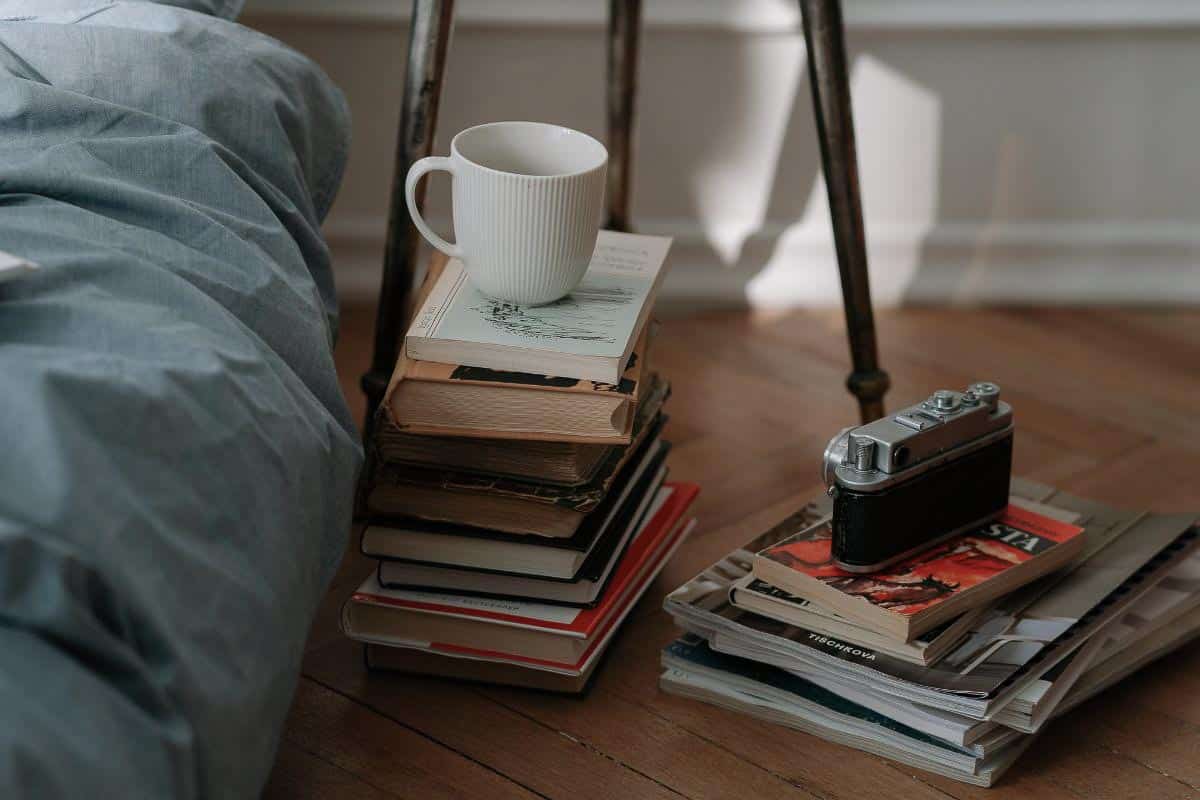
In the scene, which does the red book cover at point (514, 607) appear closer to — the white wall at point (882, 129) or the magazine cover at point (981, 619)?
the magazine cover at point (981, 619)

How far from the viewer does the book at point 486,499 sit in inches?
33.6

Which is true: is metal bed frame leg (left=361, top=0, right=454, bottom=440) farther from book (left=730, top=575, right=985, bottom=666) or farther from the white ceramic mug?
book (left=730, top=575, right=985, bottom=666)

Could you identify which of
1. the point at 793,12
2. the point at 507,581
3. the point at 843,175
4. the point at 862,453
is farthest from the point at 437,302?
the point at 793,12

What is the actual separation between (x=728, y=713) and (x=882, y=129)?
2.95ft

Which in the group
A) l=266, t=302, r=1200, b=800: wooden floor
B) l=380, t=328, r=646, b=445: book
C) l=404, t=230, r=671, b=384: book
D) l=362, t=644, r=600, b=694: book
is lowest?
l=266, t=302, r=1200, b=800: wooden floor

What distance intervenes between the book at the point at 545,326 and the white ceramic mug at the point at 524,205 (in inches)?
0.6

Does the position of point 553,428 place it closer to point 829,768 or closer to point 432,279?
point 432,279

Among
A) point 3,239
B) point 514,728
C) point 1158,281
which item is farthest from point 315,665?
point 1158,281

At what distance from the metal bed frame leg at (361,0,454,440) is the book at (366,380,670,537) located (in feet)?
0.39

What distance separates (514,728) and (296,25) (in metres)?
0.95

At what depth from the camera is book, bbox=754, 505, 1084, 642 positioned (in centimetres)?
83

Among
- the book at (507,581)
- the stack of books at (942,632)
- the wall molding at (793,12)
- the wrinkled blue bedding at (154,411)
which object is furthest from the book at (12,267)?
the wall molding at (793,12)

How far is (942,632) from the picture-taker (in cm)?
83

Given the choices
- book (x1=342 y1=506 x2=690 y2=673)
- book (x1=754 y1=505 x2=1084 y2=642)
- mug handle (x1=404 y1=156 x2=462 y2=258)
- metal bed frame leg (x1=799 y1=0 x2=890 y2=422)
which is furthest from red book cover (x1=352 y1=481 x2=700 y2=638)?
metal bed frame leg (x1=799 y1=0 x2=890 y2=422)
